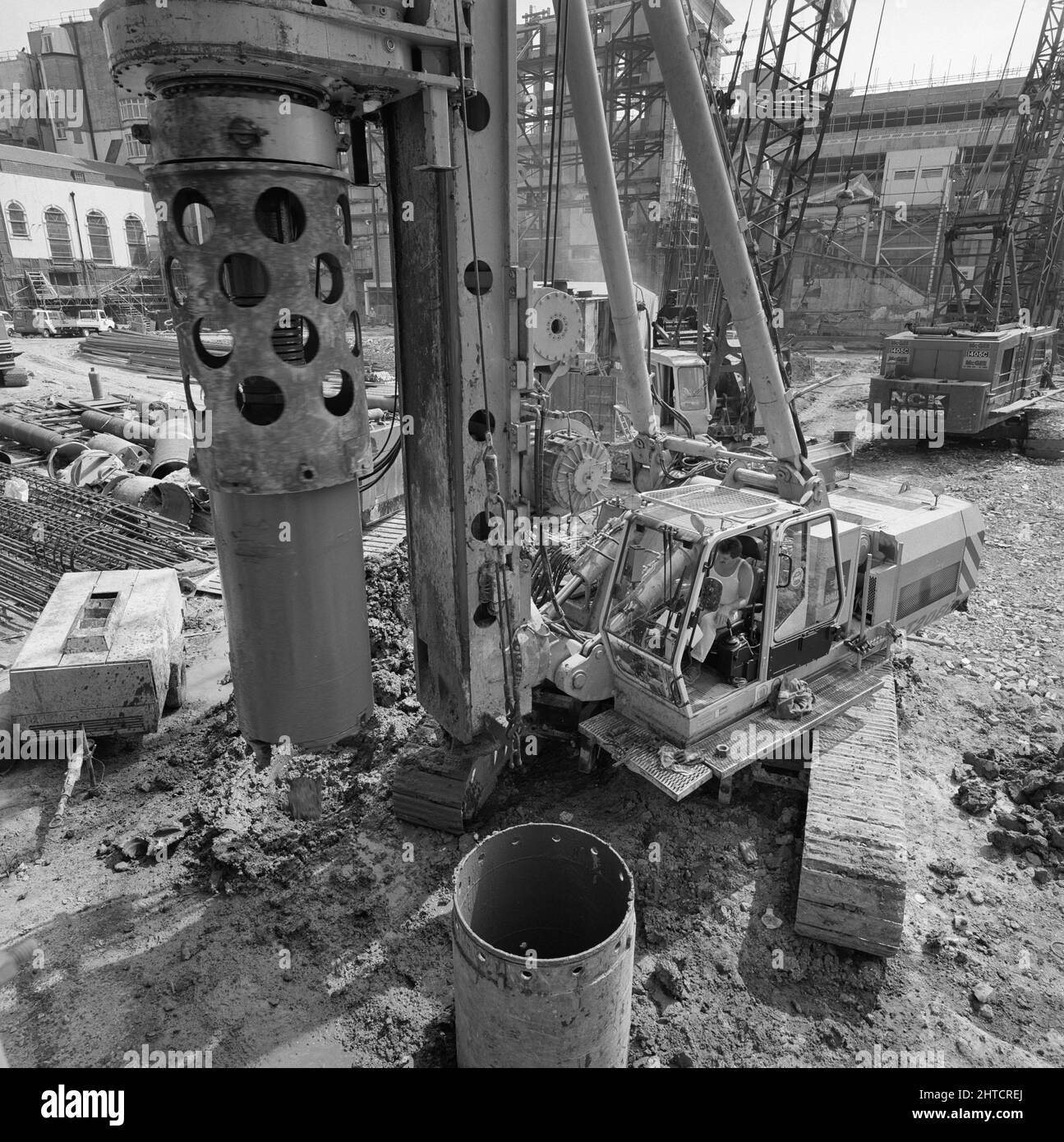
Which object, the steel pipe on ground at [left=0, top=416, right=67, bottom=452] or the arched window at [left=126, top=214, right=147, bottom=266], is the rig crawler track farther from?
the arched window at [left=126, top=214, right=147, bottom=266]

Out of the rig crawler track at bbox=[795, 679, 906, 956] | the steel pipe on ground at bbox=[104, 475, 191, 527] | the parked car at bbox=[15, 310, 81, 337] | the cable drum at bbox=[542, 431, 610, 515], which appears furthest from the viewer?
the parked car at bbox=[15, 310, 81, 337]

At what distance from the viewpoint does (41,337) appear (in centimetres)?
3300

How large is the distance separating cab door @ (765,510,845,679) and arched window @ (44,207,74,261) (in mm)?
45128

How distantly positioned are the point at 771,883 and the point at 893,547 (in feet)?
11.0

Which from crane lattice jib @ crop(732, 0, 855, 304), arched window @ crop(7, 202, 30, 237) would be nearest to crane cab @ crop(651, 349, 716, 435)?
Answer: crane lattice jib @ crop(732, 0, 855, 304)

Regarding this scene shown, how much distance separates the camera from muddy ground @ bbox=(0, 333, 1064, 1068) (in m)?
4.92

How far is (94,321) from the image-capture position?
35531 mm

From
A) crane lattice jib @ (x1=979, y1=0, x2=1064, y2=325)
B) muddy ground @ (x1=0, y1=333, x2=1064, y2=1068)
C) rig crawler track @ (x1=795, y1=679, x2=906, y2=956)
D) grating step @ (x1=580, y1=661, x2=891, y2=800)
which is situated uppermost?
crane lattice jib @ (x1=979, y1=0, x2=1064, y2=325)

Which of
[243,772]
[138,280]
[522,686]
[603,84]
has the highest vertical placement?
[603,84]

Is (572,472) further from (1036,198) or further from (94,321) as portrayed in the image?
(94,321)

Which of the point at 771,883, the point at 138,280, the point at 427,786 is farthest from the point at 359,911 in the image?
the point at 138,280

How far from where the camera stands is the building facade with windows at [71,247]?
38.8 meters

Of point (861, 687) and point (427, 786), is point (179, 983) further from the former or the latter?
point (861, 687)

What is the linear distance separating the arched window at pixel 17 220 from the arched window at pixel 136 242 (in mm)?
5174
